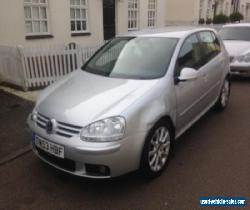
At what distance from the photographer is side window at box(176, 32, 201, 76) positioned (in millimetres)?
3763

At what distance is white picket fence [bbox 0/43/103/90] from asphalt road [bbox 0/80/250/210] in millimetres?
3380

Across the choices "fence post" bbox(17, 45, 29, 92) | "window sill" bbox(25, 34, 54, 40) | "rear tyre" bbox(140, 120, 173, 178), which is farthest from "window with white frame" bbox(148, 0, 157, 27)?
"rear tyre" bbox(140, 120, 173, 178)

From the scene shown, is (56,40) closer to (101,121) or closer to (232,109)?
(232,109)

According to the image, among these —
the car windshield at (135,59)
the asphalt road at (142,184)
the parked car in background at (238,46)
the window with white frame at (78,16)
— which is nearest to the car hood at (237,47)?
the parked car in background at (238,46)

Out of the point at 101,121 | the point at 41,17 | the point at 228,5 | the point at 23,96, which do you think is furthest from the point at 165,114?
the point at 228,5

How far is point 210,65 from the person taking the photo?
177 inches

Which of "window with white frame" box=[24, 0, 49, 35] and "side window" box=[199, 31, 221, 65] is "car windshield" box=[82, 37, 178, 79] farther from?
"window with white frame" box=[24, 0, 49, 35]

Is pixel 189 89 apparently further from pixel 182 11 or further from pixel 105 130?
pixel 182 11

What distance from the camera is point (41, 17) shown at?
985 cm

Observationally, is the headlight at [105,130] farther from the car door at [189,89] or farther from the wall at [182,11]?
the wall at [182,11]

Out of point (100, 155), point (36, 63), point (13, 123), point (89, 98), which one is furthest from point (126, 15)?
point (100, 155)

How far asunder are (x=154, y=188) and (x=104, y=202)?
58 centimetres

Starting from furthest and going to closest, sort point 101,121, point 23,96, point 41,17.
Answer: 1. point 41,17
2. point 23,96
3. point 101,121

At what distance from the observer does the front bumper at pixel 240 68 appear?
304 inches
